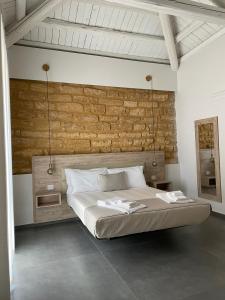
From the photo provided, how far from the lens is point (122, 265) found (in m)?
2.76

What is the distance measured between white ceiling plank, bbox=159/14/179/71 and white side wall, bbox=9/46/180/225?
239 millimetres

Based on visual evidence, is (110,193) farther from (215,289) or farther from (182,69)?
(182,69)

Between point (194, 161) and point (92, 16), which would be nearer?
point (92, 16)

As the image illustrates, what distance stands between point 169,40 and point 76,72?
1.95 meters

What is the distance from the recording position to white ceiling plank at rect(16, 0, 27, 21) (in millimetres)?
3322

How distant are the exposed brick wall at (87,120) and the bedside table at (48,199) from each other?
522 mm

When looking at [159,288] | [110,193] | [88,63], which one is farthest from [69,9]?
[159,288]

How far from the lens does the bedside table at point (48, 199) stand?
166 inches

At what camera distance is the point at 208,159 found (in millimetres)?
4754

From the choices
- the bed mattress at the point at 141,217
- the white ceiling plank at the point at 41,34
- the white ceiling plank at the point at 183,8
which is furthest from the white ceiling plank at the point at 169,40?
the bed mattress at the point at 141,217

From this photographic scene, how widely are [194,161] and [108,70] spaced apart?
2624mm

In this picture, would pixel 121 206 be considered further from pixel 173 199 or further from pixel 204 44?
pixel 204 44

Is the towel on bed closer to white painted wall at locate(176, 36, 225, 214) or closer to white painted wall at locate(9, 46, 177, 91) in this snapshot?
white painted wall at locate(176, 36, 225, 214)

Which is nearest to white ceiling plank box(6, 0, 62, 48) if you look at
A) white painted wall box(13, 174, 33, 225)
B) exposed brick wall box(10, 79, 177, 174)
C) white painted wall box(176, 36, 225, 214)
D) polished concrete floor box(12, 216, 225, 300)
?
exposed brick wall box(10, 79, 177, 174)
